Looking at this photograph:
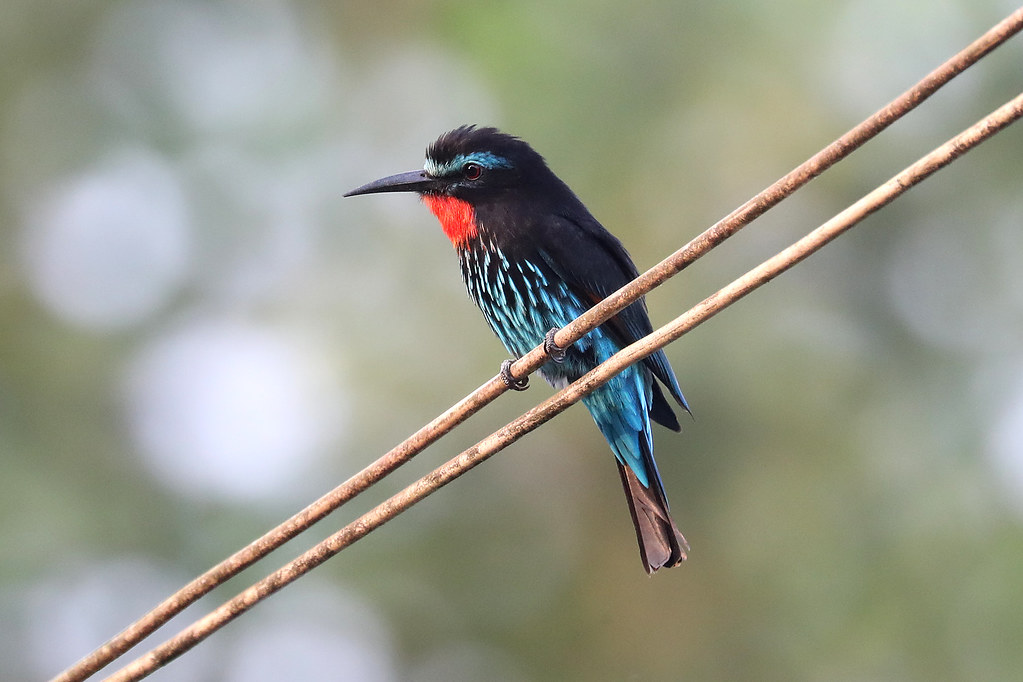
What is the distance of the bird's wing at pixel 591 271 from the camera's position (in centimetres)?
407

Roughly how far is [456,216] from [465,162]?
0.21 meters

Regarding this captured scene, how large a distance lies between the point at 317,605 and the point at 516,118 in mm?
3911

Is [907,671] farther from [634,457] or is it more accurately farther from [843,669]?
[634,457]

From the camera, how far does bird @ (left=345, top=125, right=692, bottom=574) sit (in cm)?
406

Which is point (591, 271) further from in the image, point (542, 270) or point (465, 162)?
point (465, 162)

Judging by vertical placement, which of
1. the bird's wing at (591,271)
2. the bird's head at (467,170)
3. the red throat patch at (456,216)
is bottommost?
the bird's wing at (591,271)

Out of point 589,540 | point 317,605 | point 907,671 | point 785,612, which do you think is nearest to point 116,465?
point 317,605

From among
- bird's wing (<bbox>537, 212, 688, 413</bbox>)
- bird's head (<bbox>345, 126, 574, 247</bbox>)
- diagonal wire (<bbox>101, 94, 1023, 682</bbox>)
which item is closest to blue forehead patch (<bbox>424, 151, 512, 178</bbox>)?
bird's head (<bbox>345, 126, 574, 247</bbox>)

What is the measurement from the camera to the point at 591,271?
4.21 m

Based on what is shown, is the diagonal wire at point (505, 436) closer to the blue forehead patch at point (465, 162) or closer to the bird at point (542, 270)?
the bird at point (542, 270)

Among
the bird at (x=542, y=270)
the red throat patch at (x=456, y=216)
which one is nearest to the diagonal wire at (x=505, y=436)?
the bird at (x=542, y=270)

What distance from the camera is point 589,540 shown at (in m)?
8.53

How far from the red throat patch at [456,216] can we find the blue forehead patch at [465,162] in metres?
0.09

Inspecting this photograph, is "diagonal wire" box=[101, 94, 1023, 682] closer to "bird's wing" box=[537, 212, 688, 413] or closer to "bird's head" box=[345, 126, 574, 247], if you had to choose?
"bird's wing" box=[537, 212, 688, 413]
